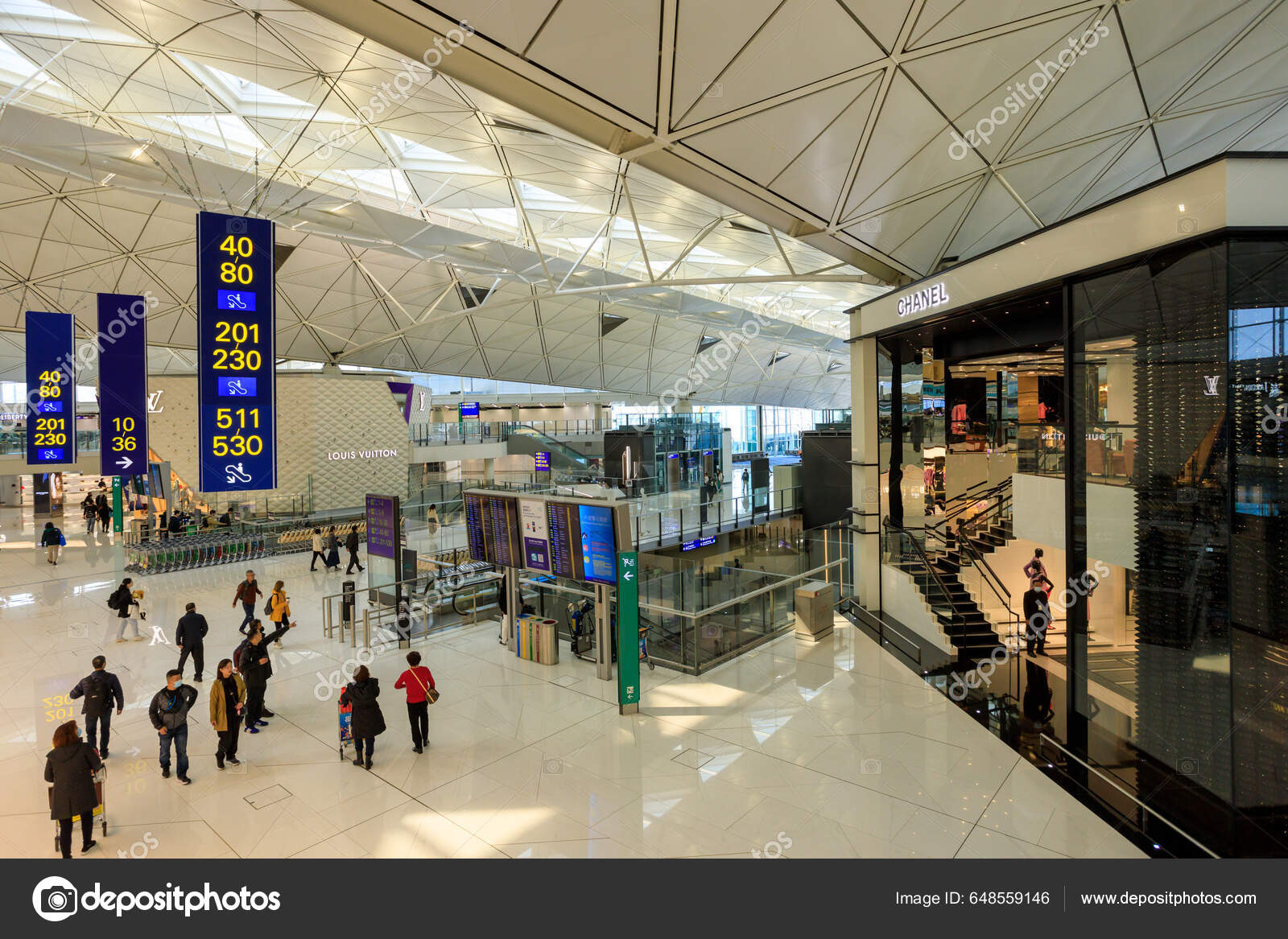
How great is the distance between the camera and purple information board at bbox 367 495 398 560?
51.3 feet

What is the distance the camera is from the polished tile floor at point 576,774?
22.1 ft

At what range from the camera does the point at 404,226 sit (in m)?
21.8

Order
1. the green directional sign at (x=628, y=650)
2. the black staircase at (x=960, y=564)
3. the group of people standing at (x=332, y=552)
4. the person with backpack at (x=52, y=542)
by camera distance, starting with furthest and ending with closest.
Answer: the person with backpack at (x=52, y=542), the group of people standing at (x=332, y=552), the black staircase at (x=960, y=564), the green directional sign at (x=628, y=650)

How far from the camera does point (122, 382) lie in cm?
1772

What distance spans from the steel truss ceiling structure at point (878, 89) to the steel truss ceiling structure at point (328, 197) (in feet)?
17.6

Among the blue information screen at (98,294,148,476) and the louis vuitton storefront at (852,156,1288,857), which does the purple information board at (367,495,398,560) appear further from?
the louis vuitton storefront at (852,156,1288,857)

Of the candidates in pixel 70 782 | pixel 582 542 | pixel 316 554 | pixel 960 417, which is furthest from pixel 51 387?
pixel 960 417

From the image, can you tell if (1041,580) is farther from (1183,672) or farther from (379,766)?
(379,766)

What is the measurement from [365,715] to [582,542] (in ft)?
15.2

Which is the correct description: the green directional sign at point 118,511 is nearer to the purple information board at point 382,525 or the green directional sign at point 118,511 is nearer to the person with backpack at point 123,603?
the person with backpack at point 123,603

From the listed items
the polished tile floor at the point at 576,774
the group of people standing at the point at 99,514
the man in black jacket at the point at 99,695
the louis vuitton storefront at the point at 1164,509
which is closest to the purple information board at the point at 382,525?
the polished tile floor at the point at 576,774
